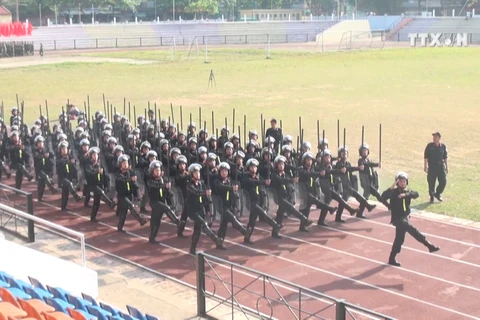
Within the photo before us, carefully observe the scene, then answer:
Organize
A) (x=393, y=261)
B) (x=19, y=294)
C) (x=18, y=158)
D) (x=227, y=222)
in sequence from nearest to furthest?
1. (x=19, y=294)
2. (x=393, y=261)
3. (x=227, y=222)
4. (x=18, y=158)

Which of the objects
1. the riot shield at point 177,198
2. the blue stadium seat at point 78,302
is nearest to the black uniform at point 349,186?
the riot shield at point 177,198

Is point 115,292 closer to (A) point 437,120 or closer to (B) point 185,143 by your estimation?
(B) point 185,143

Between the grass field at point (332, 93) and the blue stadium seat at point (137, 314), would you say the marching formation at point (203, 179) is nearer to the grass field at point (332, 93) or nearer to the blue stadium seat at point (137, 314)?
the grass field at point (332, 93)

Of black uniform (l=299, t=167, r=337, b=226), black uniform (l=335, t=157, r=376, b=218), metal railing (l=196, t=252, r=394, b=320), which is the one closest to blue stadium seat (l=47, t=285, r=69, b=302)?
metal railing (l=196, t=252, r=394, b=320)

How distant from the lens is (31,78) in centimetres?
4156

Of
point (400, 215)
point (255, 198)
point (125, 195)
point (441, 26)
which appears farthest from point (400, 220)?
point (441, 26)

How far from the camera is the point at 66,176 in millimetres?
15703

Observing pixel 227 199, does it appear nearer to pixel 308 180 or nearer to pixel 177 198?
pixel 177 198

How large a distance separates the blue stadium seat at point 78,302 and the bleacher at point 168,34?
58.8 meters

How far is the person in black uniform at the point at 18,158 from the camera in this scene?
56.1 ft

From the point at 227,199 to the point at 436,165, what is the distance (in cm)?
504

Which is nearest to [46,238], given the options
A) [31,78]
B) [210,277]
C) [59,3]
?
[210,277]

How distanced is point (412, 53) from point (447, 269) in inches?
1740

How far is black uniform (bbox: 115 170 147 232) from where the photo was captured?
1383 centimetres
